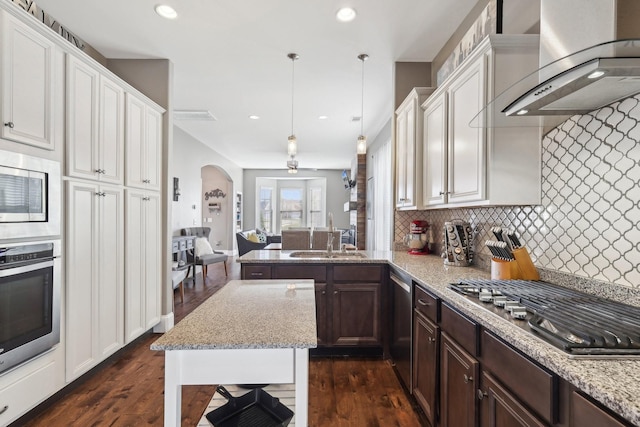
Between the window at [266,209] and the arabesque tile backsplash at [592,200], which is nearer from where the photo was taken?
the arabesque tile backsplash at [592,200]

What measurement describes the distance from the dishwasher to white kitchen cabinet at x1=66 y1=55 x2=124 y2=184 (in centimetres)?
237

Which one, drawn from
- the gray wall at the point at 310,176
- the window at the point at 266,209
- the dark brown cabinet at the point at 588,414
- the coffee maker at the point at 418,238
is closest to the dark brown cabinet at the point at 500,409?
the dark brown cabinet at the point at 588,414

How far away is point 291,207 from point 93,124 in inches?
356

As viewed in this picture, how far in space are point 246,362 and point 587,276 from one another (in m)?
1.51

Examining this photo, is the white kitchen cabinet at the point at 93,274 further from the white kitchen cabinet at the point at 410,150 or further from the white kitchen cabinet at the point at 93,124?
the white kitchen cabinet at the point at 410,150

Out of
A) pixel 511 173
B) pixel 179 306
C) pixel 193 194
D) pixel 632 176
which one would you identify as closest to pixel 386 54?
pixel 511 173

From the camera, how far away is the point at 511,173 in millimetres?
1726

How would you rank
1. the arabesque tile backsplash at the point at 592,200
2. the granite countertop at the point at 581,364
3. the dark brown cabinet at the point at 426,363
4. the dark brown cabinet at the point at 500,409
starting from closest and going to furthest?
1. the granite countertop at the point at 581,364
2. the dark brown cabinet at the point at 500,409
3. the arabesque tile backsplash at the point at 592,200
4. the dark brown cabinet at the point at 426,363

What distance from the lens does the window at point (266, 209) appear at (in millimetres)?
11070

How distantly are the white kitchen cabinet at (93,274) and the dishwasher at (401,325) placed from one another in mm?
2232

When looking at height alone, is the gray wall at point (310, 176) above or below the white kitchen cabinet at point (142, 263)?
above

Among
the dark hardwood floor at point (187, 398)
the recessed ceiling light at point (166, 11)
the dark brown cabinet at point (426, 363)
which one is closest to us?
the dark brown cabinet at point (426, 363)

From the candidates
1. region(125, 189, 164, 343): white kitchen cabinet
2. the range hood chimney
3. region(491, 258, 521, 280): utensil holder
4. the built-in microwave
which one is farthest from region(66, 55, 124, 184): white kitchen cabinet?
region(491, 258, 521, 280): utensil holder

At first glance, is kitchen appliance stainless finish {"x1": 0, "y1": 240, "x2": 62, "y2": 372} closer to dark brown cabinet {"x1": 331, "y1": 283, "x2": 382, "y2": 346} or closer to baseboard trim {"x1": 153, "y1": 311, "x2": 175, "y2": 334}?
baseboard trim {"x1": 153, "y1": 311, "x2": 175, "y2": 334}
